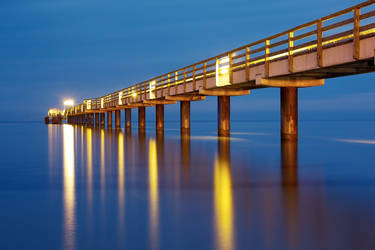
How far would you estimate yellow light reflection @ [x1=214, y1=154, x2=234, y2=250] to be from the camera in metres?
5.64

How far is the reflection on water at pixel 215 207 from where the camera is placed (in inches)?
222

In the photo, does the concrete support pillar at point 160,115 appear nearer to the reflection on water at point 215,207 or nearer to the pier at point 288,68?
the pier at point 288,68

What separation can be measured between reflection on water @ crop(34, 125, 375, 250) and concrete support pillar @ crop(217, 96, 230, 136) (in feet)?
53.1

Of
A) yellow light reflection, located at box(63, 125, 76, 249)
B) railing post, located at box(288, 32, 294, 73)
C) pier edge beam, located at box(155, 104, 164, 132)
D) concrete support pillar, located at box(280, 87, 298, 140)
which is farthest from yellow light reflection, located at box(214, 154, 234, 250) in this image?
pier edge beam, located at box(155, 104, 164, 132)

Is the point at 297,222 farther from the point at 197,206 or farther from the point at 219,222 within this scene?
the point at 197,206

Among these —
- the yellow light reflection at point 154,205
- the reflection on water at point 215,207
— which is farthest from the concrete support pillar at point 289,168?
the yellow light reflection at point 154,205

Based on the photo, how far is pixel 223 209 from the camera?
7387mm

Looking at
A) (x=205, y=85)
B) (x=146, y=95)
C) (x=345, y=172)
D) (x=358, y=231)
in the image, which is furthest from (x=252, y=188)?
(x=146, y=95)

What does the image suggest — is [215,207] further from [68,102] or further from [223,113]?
[68,102]

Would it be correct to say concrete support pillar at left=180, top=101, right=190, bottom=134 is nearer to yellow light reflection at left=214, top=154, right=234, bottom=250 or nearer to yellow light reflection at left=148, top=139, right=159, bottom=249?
yellow light reflection at left=148, top=139, right=159, bottom=249

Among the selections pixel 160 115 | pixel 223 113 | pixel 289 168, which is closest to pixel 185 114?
pixel 160 115

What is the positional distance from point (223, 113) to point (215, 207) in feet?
74.4

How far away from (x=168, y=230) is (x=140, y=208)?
4.95 feet

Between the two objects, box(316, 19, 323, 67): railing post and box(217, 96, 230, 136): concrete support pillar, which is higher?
box(316, 19, 323, 67): railing post
